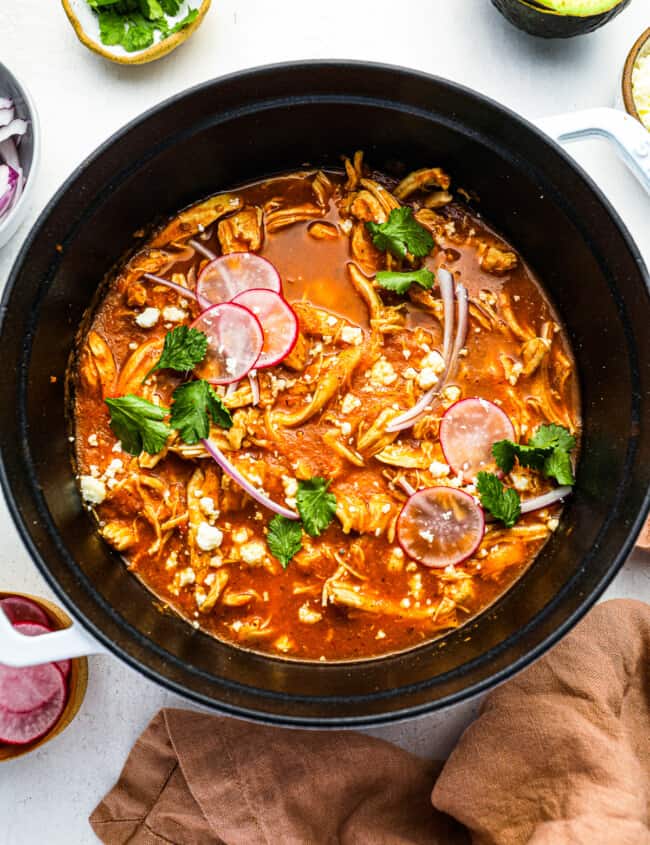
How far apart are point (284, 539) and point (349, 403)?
0.56m

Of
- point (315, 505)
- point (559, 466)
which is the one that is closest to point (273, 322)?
point (315, 505)

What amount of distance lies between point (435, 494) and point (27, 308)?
158 centimetres

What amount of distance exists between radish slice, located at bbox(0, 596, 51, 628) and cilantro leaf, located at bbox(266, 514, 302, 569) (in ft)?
3.18

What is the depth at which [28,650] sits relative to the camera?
271cm

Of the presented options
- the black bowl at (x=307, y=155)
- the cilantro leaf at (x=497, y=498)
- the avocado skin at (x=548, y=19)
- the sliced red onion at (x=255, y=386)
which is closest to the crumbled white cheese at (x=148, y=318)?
the black bowl at (x=307, y=155)

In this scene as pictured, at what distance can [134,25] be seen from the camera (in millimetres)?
3629

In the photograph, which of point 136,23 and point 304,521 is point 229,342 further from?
point 136,23

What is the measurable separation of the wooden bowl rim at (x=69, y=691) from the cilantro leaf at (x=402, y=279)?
177cm

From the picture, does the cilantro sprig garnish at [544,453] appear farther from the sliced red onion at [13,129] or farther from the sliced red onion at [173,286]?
the sliced red onion at [13,129]

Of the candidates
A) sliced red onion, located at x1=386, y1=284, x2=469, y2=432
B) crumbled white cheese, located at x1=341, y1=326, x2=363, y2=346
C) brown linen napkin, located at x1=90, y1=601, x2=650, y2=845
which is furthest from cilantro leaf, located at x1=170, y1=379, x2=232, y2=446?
brown linen napkin, located at x1=90, y1=601, x2=650, y2=845

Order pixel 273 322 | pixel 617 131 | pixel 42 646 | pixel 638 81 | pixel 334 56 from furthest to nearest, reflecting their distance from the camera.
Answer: pixel 334 56 < pixel 638 81 < pixel 273 322 < pixel 617 131 < pixel 42 646

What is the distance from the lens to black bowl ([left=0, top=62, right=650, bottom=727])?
118 inches

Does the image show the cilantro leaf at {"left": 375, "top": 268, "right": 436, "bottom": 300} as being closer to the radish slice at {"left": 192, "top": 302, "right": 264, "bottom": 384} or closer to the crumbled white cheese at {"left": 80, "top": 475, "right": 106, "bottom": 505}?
the radish slice at {"left": 192, "top": 302, "right": 264, "bottom": 384}

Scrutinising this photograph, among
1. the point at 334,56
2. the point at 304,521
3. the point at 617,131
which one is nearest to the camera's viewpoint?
the point at 617,131
